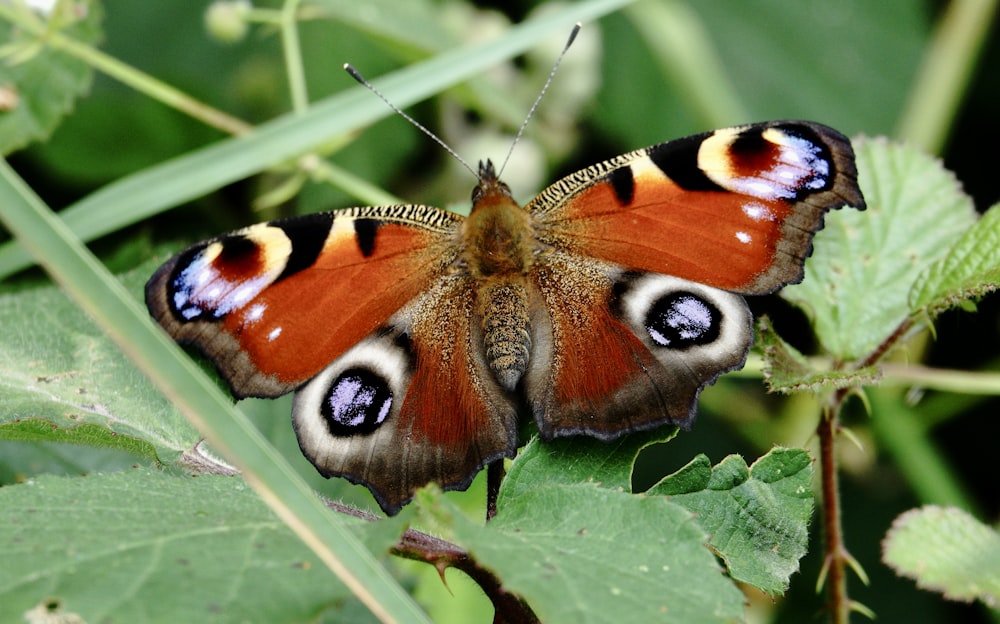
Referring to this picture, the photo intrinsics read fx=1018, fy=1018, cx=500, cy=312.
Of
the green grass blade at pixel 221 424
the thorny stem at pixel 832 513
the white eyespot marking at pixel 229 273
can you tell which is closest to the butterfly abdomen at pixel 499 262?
the white eyespot marking at pixel 229 273

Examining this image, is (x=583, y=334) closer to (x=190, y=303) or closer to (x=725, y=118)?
(x=190, y=303)

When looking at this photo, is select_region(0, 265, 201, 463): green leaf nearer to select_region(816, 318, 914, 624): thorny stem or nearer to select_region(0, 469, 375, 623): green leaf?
select_region(0, 469, 375, 623): green leaf

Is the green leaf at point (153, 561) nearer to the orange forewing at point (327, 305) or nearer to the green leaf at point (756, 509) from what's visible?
the orange forewing at point (327, 305)

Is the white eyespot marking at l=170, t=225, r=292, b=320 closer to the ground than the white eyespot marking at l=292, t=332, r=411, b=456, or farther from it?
farther from it

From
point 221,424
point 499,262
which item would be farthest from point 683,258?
point 221,424

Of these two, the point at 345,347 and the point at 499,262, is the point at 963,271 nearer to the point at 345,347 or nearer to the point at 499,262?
the point at 499,262

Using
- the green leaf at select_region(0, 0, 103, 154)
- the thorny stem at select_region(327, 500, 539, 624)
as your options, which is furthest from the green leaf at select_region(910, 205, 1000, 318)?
the green leaf at select_region(0, 0, 103, 154)

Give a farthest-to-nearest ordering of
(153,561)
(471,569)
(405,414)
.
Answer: (405,414) → (471,569) → (153,561)
